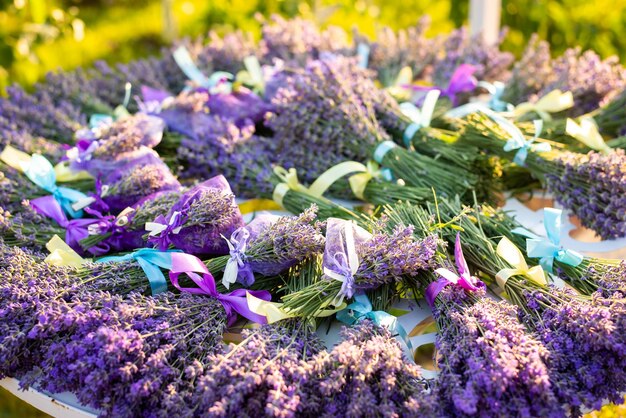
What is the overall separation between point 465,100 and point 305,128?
28.5 inches

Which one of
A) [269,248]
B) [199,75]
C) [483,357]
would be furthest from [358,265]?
[199,75]

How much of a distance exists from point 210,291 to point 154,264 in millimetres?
140

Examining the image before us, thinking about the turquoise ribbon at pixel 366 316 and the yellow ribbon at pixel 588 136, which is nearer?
the turquoise ribbon at pixel 366 316

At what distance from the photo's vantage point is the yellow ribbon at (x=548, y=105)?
6.10 feet

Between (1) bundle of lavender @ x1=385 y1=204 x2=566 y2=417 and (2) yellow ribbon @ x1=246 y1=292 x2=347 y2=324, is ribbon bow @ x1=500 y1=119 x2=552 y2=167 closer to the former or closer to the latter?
(1) bundle of lavender @ x1=385 y1=204 x2=566 y2=417

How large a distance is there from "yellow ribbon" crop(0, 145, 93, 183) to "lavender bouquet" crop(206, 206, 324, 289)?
1.90 ft

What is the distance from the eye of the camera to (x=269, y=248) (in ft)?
4.05

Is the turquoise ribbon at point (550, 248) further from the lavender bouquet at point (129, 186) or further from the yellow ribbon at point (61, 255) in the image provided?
the yellow ribbon at point (61, 255)

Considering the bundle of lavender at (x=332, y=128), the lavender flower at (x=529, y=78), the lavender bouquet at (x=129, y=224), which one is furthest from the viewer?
the lavender flower at (x=529, y=78)

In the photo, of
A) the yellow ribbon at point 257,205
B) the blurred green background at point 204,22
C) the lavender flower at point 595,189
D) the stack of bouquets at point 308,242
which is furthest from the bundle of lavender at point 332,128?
the blurred green background at point 204,22

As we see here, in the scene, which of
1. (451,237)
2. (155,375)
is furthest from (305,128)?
(155,375)

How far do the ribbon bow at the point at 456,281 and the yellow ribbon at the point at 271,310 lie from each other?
17 centimetres

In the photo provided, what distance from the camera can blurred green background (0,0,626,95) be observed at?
9.98ft

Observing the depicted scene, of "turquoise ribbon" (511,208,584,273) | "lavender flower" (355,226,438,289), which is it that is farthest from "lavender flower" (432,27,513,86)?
"lavender flower" (355,226,438,289)
